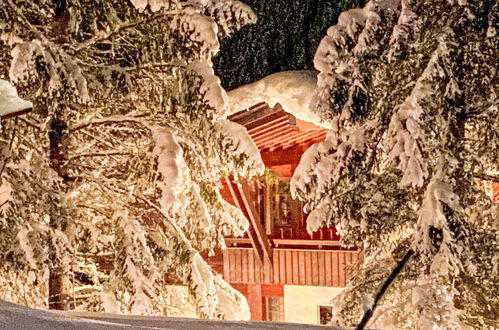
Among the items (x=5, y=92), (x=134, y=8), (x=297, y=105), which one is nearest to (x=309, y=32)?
(x=297, y=105)

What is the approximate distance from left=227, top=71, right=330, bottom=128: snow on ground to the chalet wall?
20.3 feet

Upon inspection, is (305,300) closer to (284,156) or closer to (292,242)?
(292,242)

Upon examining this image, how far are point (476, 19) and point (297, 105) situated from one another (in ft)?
14.7

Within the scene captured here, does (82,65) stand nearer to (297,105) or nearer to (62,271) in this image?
(62,271)

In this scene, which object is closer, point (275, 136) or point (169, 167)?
point (169, 167)

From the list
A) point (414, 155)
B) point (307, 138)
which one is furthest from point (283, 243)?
point (414, 155)

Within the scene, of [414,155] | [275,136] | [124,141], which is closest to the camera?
[414,155]

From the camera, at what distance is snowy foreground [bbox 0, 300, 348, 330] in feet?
13.5

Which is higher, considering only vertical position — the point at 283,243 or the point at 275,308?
the point at 283,243

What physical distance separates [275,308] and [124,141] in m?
9.12

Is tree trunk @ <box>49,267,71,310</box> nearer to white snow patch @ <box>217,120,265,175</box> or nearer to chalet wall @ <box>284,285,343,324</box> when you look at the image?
white snow patch @ <box>217,120,265,175</box>

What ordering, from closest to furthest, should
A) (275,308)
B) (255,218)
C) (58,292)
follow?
1. (58,292)
2. (255,218)
3. (275,308)

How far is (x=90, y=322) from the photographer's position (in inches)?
169

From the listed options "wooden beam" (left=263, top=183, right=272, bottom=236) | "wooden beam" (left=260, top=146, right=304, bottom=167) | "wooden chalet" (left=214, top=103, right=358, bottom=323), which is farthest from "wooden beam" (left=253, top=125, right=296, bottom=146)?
"wooden beam" (left=263, top=183, right=272, bottom=236)
